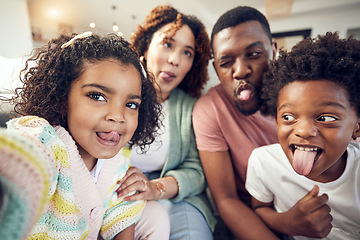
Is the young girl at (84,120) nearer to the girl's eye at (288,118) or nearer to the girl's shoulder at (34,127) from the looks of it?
the girl's shoulder at (34,127)

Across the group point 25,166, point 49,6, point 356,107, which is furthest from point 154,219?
point 49,6

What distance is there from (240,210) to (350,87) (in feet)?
1.76

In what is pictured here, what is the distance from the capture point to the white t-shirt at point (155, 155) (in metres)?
0.99

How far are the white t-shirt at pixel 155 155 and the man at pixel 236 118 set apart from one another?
17 cm

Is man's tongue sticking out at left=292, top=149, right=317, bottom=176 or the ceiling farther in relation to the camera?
the ceiling

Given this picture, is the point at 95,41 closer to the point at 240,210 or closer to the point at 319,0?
the point at 240,210

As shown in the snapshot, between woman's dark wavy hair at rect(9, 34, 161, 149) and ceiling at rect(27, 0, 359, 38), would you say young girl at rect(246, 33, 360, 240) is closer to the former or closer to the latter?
woman's dark wavy hair at rect(9, 34, 161, 149)

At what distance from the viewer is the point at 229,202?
82 centimetres

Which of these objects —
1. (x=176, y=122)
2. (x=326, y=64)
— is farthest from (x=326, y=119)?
(x=176, y=122)

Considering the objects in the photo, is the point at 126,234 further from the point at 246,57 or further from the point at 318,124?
the point at 246,57

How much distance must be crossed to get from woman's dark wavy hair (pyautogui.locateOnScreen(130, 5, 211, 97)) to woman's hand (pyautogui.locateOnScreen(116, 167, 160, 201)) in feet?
2.01

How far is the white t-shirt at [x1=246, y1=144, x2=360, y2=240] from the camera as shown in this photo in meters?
0.59

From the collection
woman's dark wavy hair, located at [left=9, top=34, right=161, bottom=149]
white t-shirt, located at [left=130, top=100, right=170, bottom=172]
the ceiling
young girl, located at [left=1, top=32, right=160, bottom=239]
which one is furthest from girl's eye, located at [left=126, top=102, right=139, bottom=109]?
the ceiling

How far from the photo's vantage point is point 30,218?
0.25 metres
